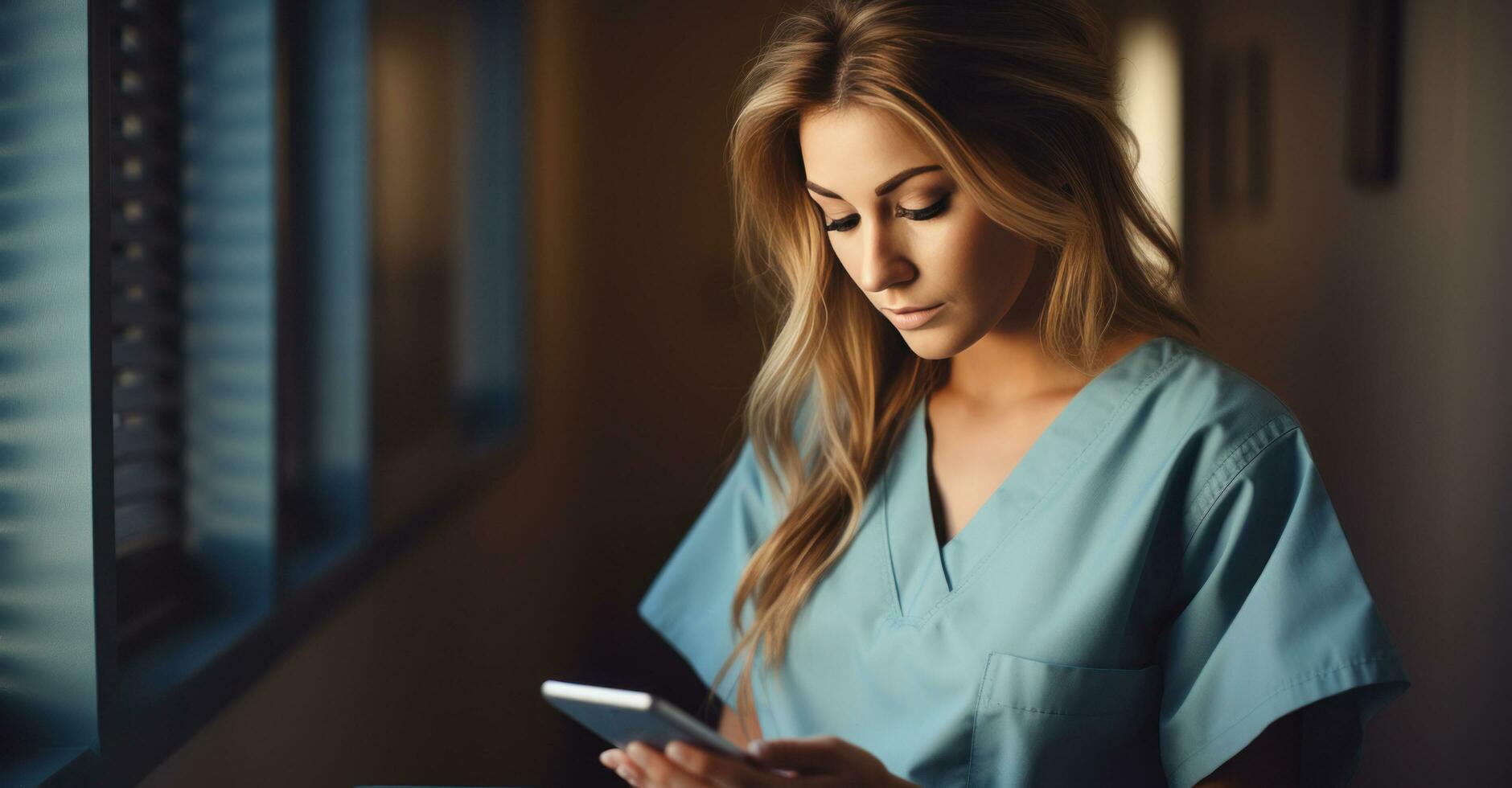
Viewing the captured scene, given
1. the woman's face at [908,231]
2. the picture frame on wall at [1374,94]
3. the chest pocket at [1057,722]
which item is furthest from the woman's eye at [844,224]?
A: the picture frame on wall at [1374,94]

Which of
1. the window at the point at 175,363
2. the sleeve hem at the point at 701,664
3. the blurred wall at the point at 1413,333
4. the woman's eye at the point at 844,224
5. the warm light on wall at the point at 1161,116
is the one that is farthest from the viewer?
the warm light on wall at the point at 1161,116

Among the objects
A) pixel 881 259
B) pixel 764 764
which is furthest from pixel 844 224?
pixel 764 764

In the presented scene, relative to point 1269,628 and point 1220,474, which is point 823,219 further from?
point 1269,628

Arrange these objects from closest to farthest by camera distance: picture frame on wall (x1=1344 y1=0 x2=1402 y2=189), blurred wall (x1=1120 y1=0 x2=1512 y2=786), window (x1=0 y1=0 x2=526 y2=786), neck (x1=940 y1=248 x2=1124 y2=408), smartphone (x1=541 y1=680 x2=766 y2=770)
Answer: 1. smartphone (x1=541 y1=680 x2=766 y2=770)
2. window (x1=0 y1=0 x2=526 y2=786)
3. neck (x1=940 y1=248 x2=1124 y2=408)
4. blurred wall (x1=1120 y1=0 x2=1512 y2=786)
5. picture frame on wall (x1=1344 y1=0 x2=1402 y2=189)

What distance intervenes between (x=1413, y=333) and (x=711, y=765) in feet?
5.69

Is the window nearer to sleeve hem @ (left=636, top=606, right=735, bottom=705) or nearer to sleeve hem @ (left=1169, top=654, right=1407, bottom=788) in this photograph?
sleeve hem @ (left=636, top=606, right=735, bottom=705)

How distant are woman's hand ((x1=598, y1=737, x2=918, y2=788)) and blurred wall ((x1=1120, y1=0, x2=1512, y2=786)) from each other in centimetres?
151

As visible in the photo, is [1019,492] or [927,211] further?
[1019,492]

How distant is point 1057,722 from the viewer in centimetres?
94

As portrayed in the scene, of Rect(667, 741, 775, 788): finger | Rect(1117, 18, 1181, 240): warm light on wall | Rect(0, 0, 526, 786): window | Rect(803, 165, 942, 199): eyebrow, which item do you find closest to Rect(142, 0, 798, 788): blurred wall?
Rect(0, 0, 526, 786): window

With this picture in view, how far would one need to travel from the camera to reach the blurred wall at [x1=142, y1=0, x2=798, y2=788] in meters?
1.55

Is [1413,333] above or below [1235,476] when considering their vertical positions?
above

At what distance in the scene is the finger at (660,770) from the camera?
0.74 meters

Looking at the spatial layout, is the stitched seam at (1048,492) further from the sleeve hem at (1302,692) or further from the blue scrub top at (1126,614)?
the sleeve hem at (1302,692)
